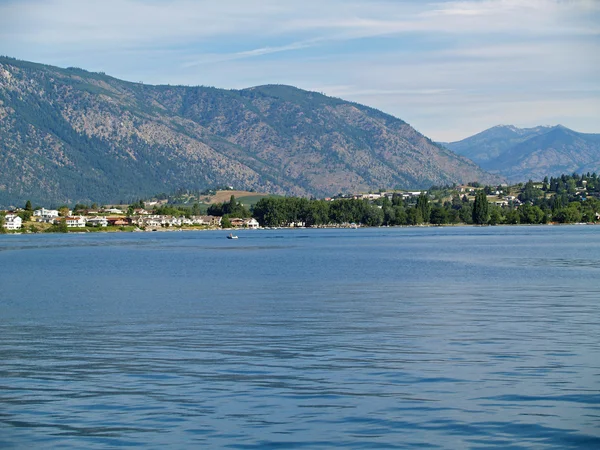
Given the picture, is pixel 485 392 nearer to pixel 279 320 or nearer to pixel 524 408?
pixel 524 408

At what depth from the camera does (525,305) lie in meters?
41.6

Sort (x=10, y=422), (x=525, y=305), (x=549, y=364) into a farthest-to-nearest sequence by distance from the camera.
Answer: (x=525, y=305), (x=549, y=364), (x=10, y=422)

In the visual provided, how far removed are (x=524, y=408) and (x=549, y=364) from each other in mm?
5582

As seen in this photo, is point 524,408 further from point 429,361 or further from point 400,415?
point 429,361

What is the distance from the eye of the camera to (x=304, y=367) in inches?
997

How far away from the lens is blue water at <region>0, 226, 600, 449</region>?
18.5 metres

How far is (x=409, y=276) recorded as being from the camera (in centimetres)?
6259

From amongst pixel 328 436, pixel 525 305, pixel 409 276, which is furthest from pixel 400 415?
pixel 409 276

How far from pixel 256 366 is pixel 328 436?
7762mm

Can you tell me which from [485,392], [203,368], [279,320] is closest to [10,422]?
[203,368]

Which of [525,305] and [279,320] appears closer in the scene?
[279,320]

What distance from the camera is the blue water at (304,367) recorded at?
60.6ft

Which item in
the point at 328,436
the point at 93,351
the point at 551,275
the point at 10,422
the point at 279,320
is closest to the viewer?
the point at 328,436

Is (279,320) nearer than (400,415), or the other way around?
(400,415)
